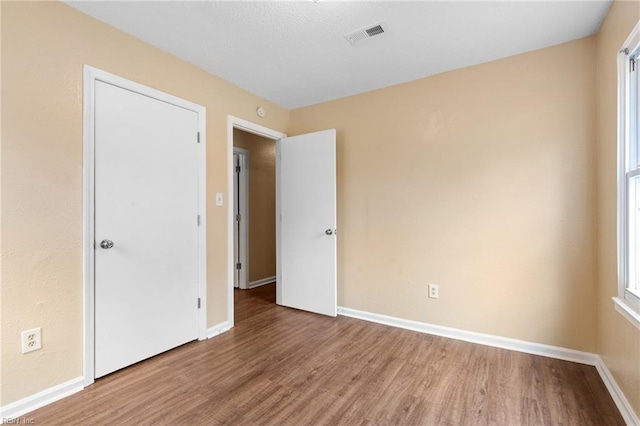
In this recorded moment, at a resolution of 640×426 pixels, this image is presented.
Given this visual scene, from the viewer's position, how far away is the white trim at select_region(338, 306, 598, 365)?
7.30ft

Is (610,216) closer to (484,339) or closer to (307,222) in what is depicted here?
(484,339)

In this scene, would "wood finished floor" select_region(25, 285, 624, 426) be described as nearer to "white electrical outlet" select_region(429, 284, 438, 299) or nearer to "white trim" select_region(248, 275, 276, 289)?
"white electrical outlet" select_region(429, 284, 438, 299)

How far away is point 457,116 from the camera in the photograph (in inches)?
105

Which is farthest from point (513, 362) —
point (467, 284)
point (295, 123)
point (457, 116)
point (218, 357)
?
point (295, 123)

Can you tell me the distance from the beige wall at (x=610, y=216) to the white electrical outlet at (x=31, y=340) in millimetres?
3306

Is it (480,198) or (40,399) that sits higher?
(480,198)

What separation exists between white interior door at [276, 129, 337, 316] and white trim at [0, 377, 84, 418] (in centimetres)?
206

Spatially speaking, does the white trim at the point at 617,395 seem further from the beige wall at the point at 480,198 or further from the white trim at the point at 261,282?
the white trim at the point at 261,282

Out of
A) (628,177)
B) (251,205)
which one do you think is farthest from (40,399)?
(628,177)

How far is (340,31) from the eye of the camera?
2.13m

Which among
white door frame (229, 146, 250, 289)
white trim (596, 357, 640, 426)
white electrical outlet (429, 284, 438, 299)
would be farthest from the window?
white door frame (229, 146, 250, 289)

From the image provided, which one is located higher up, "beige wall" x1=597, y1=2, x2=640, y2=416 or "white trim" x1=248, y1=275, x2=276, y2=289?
"beige wall" x1=597, y1=2, x2=640, y2=416

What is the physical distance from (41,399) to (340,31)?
3.07 meters

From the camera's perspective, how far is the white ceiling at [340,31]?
1.87m
